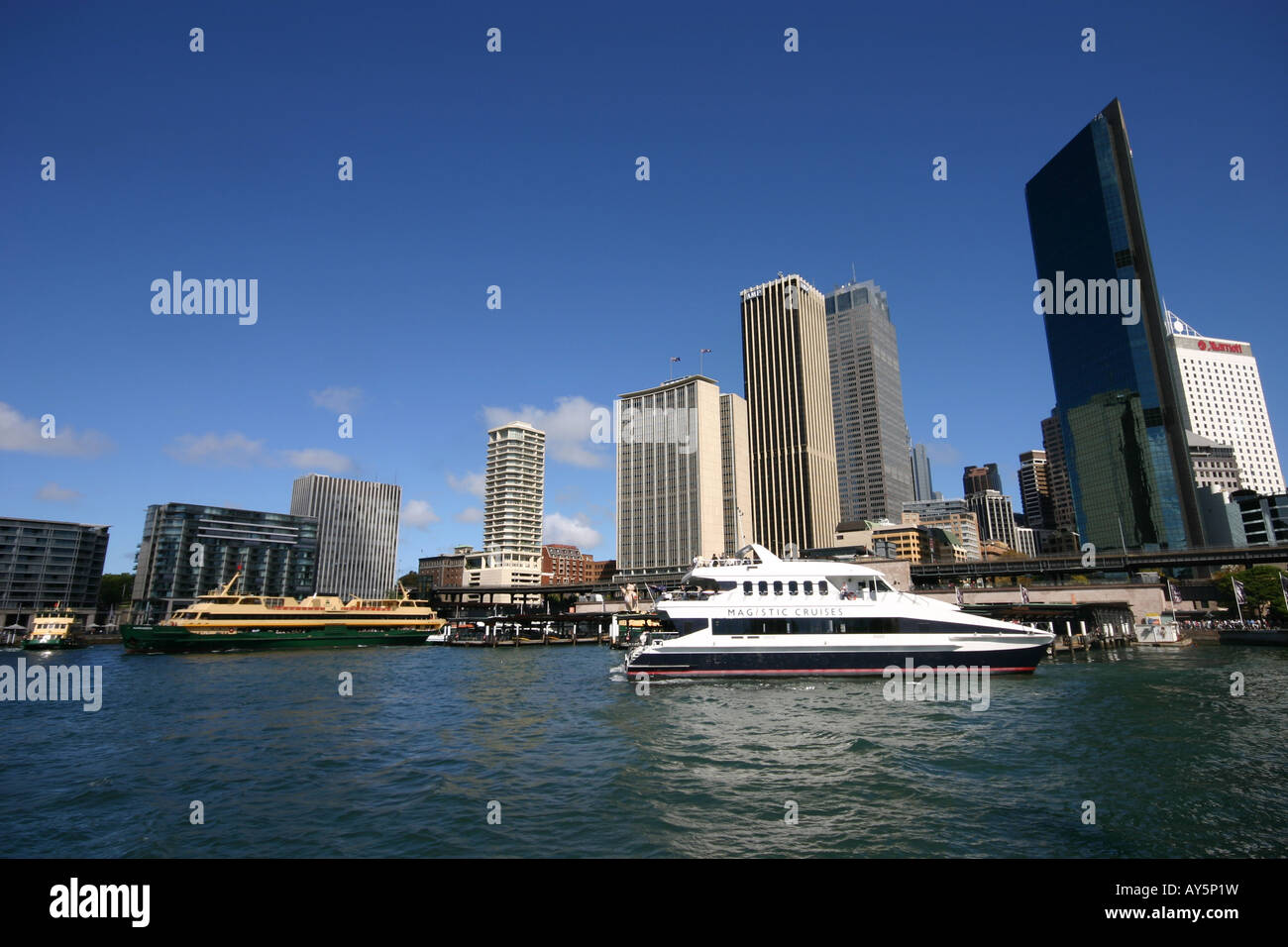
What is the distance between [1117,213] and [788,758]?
6750 inches

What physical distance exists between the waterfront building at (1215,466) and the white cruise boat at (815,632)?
174 meters

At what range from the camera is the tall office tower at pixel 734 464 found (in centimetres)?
17825

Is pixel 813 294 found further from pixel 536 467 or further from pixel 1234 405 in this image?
pixel 1234 405

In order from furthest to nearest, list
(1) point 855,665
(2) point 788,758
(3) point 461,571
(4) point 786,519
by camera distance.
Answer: (3) point 461,571, (4) point 786,519, (1) point 855,665, (2) point 788,758

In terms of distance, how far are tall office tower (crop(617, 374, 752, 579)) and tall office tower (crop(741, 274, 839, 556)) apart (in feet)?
17.6

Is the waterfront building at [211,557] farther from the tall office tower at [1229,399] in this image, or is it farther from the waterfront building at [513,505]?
the tall office tower at [1229,399]

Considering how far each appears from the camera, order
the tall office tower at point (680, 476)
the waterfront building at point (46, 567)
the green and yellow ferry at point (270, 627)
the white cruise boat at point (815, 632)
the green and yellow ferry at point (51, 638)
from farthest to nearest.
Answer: the tall office tower at point (680, 476), the waterfront building at point (46, 567), the green and yellow ferry at point (51, 638), the green and yellow ferry at point (270, 627), the white cruise boat at point (815, 632)

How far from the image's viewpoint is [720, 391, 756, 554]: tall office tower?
7018 inches

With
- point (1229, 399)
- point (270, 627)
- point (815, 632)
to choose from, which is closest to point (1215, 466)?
point (1229, 399)

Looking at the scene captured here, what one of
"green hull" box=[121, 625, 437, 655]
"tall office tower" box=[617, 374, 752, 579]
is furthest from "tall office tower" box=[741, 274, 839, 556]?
"green hull" box=[121, 625, 437, 655]

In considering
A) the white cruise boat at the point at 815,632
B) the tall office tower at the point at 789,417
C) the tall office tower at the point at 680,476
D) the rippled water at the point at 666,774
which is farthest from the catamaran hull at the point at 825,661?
the tall office tower at the point at 789,417

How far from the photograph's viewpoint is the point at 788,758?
59.4 feet

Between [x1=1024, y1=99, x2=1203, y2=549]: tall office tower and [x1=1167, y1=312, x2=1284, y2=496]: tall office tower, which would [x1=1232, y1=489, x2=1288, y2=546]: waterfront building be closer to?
[x1=1024, y1=99, x2=1203, y2=549]: tall office tower
